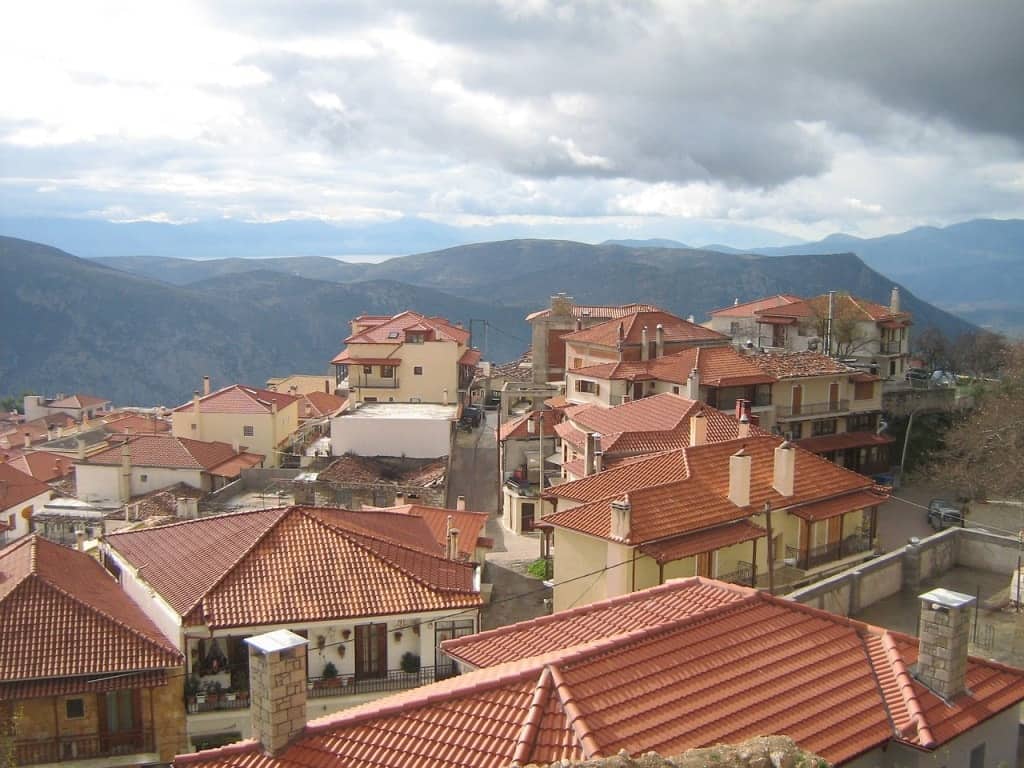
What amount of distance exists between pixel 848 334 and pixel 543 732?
49057mm

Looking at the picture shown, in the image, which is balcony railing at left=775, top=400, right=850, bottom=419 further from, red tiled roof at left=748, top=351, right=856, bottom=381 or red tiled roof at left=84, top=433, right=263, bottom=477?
red tiled roof at left=84, top=433, right=263, bottom=477

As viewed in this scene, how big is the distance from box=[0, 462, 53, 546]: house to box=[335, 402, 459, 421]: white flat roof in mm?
16368

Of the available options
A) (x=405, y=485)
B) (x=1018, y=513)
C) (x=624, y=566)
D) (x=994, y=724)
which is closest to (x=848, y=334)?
(x=1018, y=513)

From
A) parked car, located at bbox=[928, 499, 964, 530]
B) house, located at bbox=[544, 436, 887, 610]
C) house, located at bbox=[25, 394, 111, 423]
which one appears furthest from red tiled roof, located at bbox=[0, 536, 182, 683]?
house, located at bbox=[25, 394, 111, 423]

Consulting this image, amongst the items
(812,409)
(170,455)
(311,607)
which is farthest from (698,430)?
(170,455)

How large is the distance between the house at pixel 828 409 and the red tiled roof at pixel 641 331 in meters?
5.32

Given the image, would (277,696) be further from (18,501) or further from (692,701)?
(18,501)

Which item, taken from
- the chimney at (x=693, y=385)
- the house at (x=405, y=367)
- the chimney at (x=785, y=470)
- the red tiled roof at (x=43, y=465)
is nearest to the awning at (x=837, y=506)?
the chimney at (x=785, y=470)

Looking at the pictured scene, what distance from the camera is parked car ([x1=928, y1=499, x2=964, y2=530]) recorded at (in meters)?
37.0

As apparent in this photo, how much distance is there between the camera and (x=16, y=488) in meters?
50.2

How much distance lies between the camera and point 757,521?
76.4 ft

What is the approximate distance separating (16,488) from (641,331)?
34787 millimetres

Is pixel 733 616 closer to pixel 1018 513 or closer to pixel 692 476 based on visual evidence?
pixel 692 476

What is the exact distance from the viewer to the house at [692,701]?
9.57m
